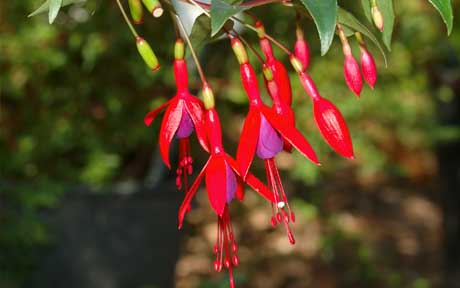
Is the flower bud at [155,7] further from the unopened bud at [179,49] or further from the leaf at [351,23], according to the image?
the leaf at [351,23]

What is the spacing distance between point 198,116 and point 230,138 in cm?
218

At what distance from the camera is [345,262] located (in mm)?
2992

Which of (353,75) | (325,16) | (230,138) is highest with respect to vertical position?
(325,16)

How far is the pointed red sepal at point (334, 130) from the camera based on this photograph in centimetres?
76

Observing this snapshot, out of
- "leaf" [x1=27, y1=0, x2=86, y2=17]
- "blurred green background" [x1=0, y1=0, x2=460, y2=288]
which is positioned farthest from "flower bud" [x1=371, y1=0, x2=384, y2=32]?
"blurred green background" [x1=0, y1=0, x2=460, y2=288]

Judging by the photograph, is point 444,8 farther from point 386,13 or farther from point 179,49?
point 179,49

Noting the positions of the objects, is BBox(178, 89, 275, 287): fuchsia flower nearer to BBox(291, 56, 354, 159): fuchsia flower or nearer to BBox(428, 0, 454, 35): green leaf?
BBox(291, 56, 354, 159): fuchsia flower

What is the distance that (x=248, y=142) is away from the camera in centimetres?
75

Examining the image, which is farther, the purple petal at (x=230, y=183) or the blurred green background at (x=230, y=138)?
the blurred green background at (x=230, y=138)

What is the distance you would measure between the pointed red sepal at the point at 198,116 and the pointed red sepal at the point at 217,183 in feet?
0.10

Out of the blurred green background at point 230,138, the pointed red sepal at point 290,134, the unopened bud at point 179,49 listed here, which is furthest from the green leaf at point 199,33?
the blurred green background at point 230,138

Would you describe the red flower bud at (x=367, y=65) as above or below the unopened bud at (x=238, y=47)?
below

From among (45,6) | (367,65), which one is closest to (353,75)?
(367,65)

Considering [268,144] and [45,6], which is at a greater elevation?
[45,6]
